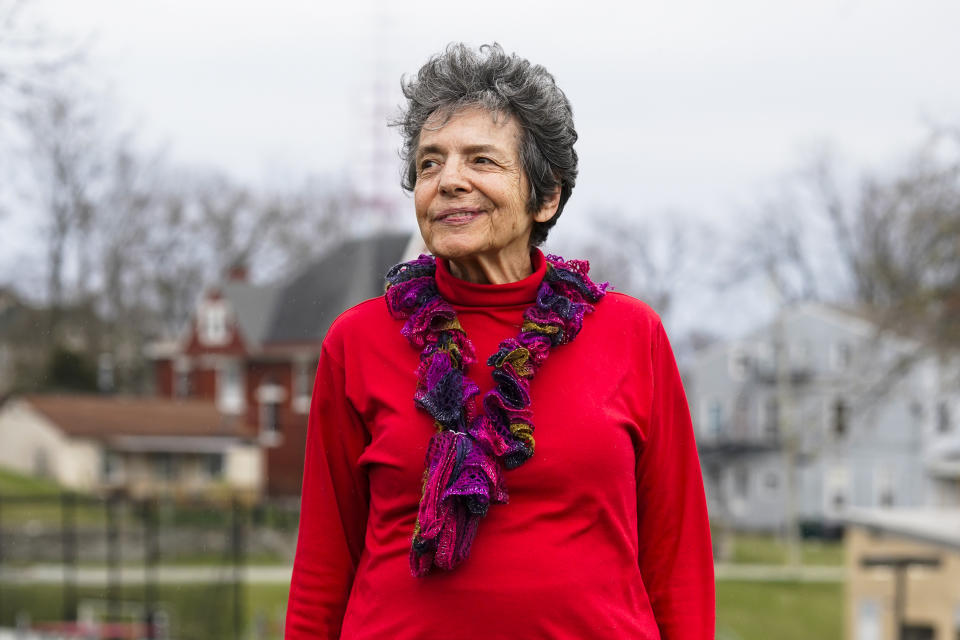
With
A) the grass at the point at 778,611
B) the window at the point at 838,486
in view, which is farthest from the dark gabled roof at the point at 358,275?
the window at the point at 838,486

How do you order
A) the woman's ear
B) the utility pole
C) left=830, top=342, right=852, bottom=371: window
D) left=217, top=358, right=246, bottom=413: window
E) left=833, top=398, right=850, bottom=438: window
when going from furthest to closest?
left=833, top=398, right=850, bottom=438: window → left=830, top=342, right=852, bottom=371: window → the utility pole → left=217, top=358, right=246, bottom=413: window → the woman's ear

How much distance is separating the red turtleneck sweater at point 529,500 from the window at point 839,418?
47.1 metres

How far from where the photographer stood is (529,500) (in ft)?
6.62

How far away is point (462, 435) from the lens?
6.52 feet

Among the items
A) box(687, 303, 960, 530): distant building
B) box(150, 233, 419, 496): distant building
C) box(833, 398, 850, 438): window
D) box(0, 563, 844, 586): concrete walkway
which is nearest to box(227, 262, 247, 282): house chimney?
box(150, 233, 419, 496): distant building

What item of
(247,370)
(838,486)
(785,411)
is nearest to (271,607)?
(247,370)

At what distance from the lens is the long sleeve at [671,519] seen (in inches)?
84.7

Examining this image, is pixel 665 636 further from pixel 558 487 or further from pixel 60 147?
pixel 60 147

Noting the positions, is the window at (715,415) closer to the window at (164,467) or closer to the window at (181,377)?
the window at (181,377)

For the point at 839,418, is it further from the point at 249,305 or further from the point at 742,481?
the point at 249,305

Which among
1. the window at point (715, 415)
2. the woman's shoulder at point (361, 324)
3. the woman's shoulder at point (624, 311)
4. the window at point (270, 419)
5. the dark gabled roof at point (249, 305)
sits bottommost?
the window at point (715, 415)

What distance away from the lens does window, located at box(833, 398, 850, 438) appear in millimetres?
47875

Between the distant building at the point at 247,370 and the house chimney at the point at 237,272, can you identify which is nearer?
the distant building at the point at 247,370

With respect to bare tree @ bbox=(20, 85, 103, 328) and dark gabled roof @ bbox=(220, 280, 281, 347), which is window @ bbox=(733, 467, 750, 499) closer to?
dark gabled roof @ bbox=(220, 280, 281, 347)
